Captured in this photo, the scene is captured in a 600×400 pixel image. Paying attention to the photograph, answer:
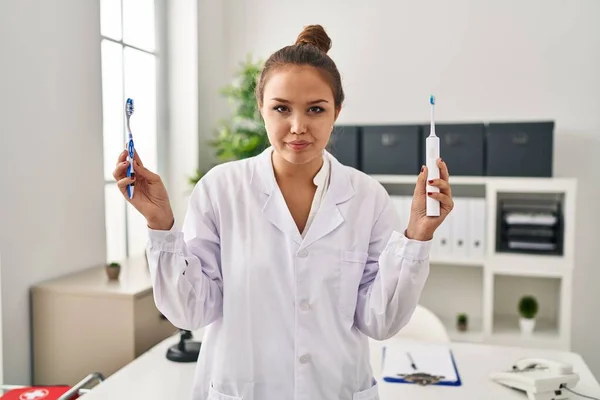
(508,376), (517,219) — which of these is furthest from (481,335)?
(508,376)

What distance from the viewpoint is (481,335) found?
2.84 meters

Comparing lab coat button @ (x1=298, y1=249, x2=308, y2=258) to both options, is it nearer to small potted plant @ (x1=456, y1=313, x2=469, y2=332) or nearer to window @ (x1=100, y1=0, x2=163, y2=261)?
window @ (x1=100, y1=0, x2=163, y2=261)

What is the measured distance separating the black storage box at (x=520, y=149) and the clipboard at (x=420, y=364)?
3.95 feet

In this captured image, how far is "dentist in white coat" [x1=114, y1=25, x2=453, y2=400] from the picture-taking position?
105 cm

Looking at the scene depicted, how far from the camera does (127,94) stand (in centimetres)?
284

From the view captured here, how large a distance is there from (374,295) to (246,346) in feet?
0.93

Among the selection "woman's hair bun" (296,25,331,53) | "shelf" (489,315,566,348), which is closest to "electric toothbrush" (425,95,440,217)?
"woman's hair bun" (296,25,331,53)

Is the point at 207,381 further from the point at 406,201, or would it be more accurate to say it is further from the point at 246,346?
the point at 406,201

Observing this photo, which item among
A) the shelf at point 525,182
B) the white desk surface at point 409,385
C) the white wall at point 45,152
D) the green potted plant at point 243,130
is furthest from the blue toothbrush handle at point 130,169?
the shelf at point 525,182

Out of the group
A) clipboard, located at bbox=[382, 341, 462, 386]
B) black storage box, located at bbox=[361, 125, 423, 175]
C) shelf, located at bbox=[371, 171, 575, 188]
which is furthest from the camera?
black storage box, located at bbox=[361, 125, 423, 175]

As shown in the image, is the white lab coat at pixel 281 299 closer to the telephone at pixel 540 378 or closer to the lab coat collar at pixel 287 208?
the lab coat collar at pixel 287 208

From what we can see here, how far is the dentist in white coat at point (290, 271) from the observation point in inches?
41.4

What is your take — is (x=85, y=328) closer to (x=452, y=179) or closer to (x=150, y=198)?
(x=150, y=198)

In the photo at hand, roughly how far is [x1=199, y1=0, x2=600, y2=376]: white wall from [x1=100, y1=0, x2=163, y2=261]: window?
0.31m
